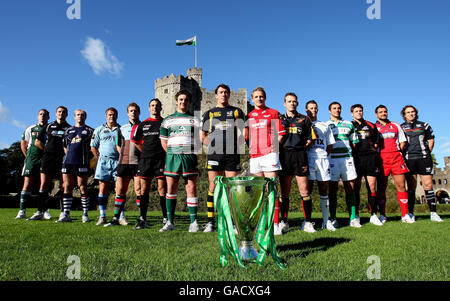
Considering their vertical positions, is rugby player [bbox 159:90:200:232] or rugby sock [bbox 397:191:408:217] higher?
rugby player [bbox 159:90:200:232]

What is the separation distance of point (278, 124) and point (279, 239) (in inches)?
79.1

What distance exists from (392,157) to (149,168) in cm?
585

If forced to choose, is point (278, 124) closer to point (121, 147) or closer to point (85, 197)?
point (121, 147)

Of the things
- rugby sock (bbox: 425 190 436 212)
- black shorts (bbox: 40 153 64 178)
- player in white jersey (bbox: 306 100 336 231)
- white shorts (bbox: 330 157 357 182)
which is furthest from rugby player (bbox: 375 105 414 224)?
black shorts (bbox: 40 153 64 178)

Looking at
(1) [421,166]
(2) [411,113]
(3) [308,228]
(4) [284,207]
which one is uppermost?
(2) [411,113]

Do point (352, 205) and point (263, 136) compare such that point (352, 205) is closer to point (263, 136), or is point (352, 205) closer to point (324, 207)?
point (324, 207)

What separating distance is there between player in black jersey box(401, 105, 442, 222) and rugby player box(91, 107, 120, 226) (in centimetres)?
742

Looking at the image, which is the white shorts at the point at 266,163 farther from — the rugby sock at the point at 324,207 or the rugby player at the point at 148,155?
the rugby player at the point at 148,155

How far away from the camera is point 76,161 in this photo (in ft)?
20.6

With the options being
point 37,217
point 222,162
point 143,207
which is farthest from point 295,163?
point 37,217

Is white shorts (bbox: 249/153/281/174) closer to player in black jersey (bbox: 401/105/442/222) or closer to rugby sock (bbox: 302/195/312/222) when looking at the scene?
rugby sock (bbox: 302/195/312/222)

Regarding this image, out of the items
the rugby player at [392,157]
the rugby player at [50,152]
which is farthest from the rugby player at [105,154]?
the rugby player at [392,157]

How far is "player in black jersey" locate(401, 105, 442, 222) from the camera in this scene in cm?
670
